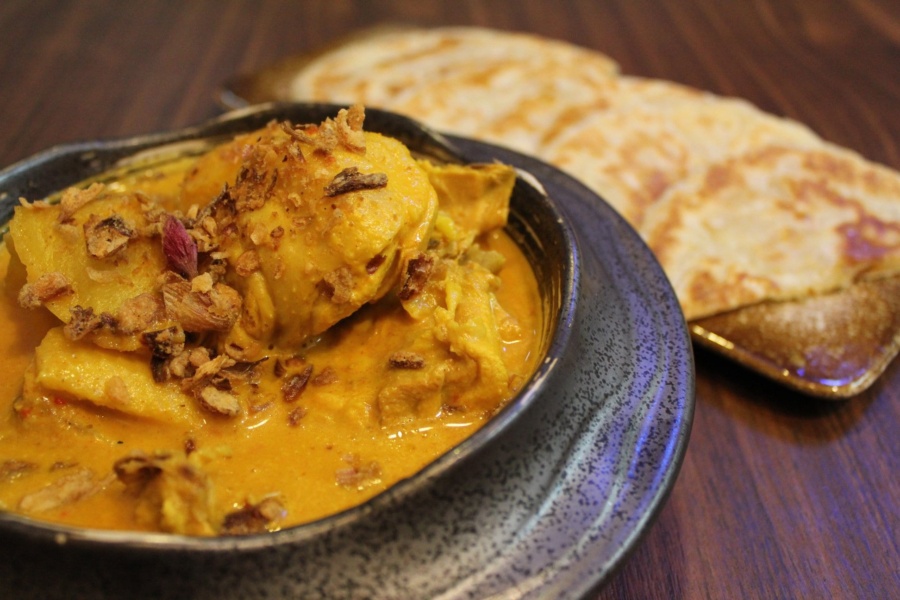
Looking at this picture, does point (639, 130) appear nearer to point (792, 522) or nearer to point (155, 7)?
point (792, 522)

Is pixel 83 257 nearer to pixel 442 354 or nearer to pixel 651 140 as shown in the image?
pixel 442 354

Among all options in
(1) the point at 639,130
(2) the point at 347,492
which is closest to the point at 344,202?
(2) the point at 347,492

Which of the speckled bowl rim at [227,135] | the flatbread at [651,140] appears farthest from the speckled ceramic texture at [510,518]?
the flatbread at [651,140]

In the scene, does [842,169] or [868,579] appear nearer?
[868,579]

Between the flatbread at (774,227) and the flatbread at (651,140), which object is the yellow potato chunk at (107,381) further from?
the flatbread at (651,140)

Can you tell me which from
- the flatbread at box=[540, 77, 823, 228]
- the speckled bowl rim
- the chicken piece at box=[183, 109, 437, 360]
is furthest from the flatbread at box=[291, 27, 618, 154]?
the chicken piece at box=[183, 109, 437, 360]

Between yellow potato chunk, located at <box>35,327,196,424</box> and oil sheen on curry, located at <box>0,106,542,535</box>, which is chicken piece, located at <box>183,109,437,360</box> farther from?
yellow potato chunk, located at <box>35,327,196,424</box>
